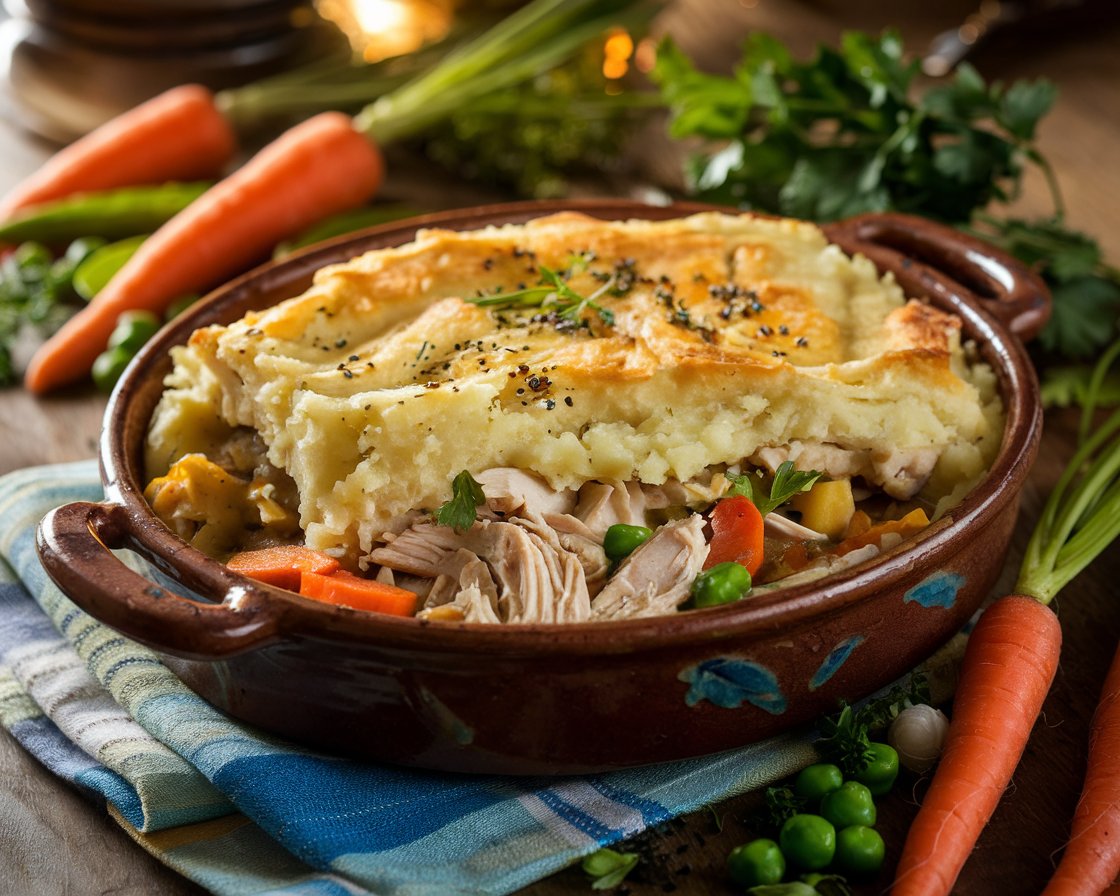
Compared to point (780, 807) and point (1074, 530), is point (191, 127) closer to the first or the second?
point (1074, 530)

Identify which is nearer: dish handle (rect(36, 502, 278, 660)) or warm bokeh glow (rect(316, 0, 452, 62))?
dish handle (rect(36, 502, 278, 660))

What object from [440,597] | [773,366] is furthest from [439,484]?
[773,366]

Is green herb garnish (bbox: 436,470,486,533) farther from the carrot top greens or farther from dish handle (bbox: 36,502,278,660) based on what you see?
the carrot top greens

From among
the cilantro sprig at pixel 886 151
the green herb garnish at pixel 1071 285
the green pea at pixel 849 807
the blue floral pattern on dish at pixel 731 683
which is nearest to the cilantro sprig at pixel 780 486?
the blue floral pattern on dish at pixel 731 683

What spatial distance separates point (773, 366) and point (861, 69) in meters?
2.35

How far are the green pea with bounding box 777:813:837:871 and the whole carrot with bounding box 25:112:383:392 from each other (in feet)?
12.1

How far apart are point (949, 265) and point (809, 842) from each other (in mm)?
2292

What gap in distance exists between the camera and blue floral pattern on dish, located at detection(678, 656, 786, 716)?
10.1ft

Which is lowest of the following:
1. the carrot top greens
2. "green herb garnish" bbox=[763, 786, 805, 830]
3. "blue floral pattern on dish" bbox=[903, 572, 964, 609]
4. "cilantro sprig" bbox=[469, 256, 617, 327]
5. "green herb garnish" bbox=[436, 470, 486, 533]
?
the carrot top greens

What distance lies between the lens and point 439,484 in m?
3.42

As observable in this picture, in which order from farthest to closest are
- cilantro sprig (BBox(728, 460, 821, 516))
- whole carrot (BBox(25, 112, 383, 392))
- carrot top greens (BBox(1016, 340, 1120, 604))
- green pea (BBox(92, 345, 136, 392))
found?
1. whole carrot (BBox(25, 112, 383, 392))
2. green pea (BBox(92, 345, 136, 392))
3. carrot top greens (BBox(1016, 340, 1120, 604))
4. cilantro sprig (BBox(728, 460, 821, 516))

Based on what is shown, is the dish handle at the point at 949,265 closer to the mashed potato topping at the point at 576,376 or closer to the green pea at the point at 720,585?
the mashed potato topping at the point at 576,376

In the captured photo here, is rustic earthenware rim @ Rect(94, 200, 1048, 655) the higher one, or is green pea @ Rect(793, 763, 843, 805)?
rustic earthenware rim @ Rect(94, 200, 1048, 655)

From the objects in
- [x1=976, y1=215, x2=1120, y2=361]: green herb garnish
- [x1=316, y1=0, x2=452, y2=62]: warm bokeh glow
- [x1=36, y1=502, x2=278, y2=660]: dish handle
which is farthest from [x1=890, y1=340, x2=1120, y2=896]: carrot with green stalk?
[x1=316, y1=0, x2=452, y2=62]: warm bokeh glow
